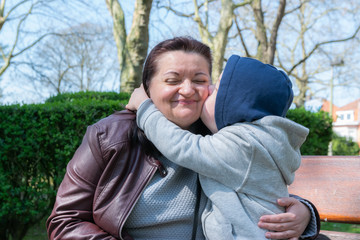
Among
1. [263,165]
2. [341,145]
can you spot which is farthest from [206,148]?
[341,145]

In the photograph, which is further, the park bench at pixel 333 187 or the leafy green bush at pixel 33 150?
the leafy green bush at pixel 33 150

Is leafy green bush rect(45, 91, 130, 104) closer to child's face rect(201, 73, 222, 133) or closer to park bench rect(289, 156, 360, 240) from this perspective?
park bench rect(289, 156, 360, 240)

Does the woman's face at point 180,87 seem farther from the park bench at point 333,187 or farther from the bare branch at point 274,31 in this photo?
the bare branch at point 274,31

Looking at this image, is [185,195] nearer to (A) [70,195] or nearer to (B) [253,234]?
(B) [253,234]

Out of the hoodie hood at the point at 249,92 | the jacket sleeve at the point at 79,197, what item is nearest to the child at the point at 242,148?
the hoodie hood at the point at 249,92

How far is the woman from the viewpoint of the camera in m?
1.72

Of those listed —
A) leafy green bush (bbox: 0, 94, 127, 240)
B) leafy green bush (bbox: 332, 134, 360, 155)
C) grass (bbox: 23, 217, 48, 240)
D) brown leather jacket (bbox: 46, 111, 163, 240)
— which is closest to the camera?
brown leather jacket (bbox: 46, 111, 163, 240)

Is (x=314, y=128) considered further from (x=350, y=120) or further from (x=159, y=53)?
(x=350, y=120)

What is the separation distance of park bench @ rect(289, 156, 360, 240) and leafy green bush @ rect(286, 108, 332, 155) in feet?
12.3

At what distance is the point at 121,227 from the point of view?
5.52 feet

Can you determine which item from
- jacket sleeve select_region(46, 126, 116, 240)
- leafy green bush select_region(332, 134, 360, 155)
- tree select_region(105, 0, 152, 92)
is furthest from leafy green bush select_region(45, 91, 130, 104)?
leafy green bush select_region(332, 134, 360, 155)

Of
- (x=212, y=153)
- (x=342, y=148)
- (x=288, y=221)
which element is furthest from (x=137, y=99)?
(x=342, y=148)

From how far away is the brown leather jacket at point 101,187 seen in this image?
1.71m

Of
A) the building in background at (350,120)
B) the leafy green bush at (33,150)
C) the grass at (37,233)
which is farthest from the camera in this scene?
the building in background at (350,120)
